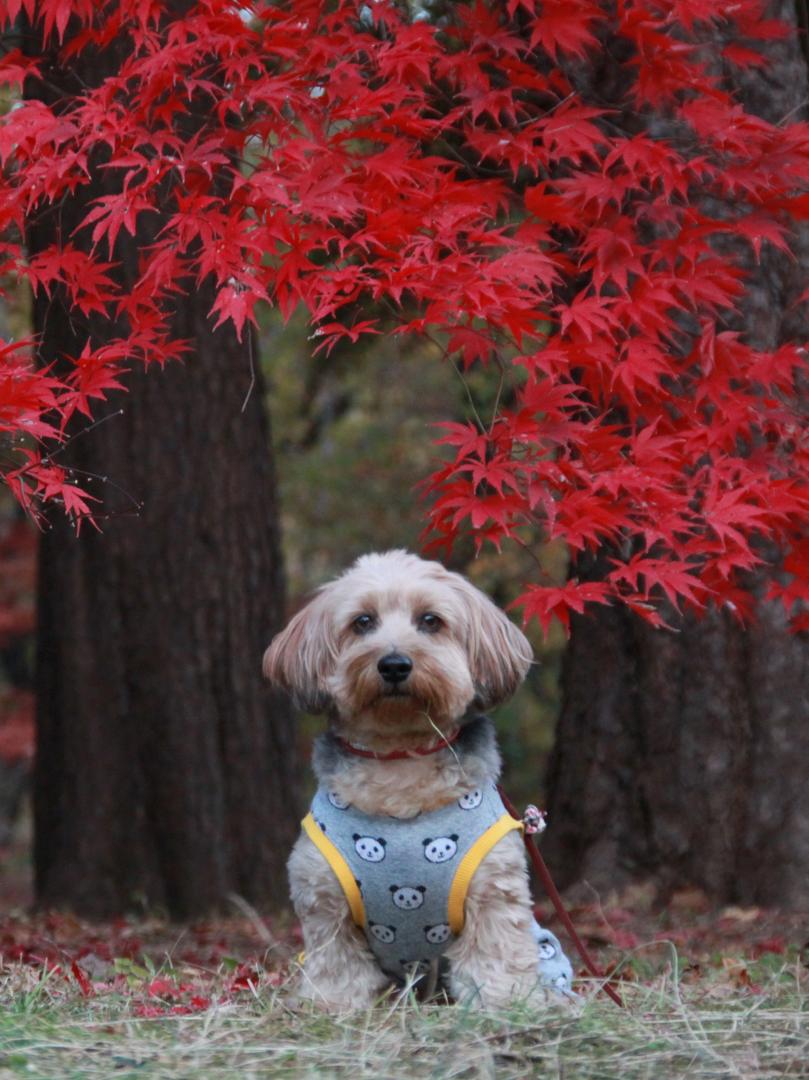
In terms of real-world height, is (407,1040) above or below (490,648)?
below

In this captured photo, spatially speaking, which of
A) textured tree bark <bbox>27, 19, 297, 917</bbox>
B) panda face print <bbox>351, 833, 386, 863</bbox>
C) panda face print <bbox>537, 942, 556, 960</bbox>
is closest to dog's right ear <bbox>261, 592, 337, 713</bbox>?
panda face print <bbox>351, 833, 386, 863</bbox>

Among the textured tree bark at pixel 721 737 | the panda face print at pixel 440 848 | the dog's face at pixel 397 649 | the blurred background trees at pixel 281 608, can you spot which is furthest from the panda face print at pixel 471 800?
the textured tree bark at pixel 721 737

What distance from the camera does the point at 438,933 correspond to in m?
4.43

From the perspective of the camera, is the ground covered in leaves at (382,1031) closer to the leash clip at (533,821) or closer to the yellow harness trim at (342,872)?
the yellow harness trim at (342,872)

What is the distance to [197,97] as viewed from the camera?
6191mm

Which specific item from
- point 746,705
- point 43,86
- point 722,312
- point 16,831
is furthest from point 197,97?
point 16,831

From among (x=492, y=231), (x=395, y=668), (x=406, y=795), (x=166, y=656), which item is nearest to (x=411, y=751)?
(x=406, y=795)

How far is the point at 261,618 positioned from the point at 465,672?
3834mm

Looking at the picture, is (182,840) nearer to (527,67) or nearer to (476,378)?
(527,67)

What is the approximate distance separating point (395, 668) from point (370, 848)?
1.70 ft

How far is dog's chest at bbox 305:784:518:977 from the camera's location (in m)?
4.35

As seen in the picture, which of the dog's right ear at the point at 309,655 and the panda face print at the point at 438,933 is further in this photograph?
the dog's right ear at the point at 309,655

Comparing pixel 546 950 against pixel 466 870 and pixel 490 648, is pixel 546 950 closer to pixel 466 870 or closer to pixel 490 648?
pixel 466 870

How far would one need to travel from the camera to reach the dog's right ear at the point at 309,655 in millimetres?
4641
